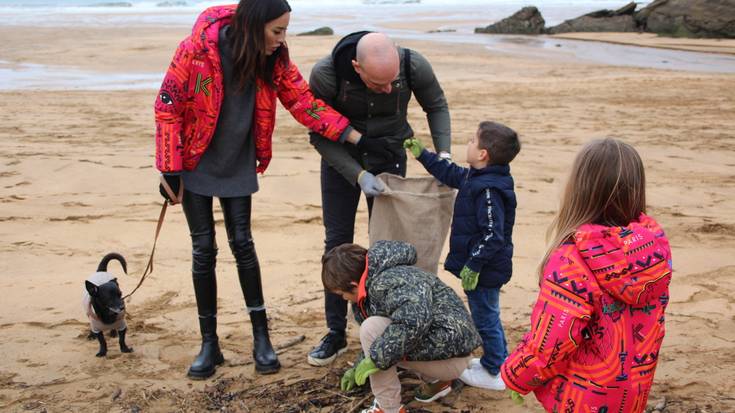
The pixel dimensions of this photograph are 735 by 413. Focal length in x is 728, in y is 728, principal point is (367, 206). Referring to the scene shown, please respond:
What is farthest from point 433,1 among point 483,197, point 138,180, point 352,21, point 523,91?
point 483,197

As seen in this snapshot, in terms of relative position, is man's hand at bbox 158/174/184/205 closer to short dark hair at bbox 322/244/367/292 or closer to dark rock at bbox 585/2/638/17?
short dark hair at bbox 322/244/367/292

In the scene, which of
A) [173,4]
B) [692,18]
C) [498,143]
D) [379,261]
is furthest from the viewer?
[173,4]

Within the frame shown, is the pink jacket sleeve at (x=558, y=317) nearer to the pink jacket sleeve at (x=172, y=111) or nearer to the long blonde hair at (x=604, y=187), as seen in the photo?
the long blonde hair at (x=604, y=187)

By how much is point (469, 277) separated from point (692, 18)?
994 inches

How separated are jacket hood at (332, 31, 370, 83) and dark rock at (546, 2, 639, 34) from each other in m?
26.7

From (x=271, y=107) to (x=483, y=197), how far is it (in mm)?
1138

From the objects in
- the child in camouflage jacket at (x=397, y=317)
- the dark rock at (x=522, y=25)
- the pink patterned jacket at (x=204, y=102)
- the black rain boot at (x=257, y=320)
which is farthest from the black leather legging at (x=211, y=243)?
the dark rock at (x=522, y=25)

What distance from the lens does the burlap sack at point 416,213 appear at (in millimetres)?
3545

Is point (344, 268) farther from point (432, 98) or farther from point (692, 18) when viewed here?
point (692, 18)

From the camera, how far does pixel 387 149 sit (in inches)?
147

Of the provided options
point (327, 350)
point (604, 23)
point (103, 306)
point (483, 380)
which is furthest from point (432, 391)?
point (604, 23)

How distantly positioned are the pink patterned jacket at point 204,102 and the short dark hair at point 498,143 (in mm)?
712

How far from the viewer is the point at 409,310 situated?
114 inches

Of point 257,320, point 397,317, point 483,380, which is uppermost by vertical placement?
point 397,317
